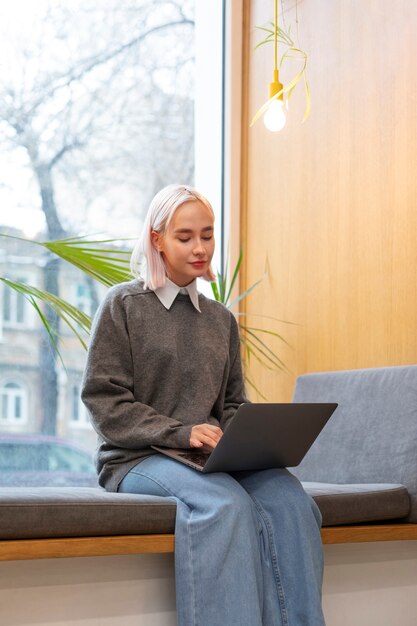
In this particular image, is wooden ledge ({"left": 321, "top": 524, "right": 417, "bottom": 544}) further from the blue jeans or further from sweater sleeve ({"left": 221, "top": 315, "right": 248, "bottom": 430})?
A: sweater sleeve ({"left": 221, "top": 315, "right": 248, "bottom": 430})

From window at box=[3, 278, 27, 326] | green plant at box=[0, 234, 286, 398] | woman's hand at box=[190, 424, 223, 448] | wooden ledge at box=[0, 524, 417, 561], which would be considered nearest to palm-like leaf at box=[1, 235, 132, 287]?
green plant at box=[0, 234, 286, 398]

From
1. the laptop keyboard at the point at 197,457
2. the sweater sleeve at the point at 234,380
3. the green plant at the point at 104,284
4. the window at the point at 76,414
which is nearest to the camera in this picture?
the laptop keyboard at the point at 197,457

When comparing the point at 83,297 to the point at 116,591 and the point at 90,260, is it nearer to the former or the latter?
the point at 90,260

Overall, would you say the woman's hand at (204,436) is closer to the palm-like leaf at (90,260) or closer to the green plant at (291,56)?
the palm-like leaf at (90,260)

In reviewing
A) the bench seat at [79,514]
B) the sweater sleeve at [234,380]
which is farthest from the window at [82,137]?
the bench seat at [79,514]

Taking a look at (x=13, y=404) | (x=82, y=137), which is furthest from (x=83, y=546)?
(x=82, y=137)

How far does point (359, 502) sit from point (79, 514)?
844mm

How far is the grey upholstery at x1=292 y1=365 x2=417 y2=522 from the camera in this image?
2.77 m

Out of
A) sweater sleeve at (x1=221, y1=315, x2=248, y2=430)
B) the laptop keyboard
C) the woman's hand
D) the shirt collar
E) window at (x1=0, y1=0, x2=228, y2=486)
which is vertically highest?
window at (x1=0, y1=0, x2=228, y2=486)

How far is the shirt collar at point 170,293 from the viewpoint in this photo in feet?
8.29

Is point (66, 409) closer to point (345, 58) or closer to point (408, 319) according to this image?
point (408, 319)

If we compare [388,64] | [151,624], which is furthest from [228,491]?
[388,64]

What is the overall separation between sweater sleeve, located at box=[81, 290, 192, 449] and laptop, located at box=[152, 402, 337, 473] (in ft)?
0.16

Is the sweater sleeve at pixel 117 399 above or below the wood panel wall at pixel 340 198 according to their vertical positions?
below
